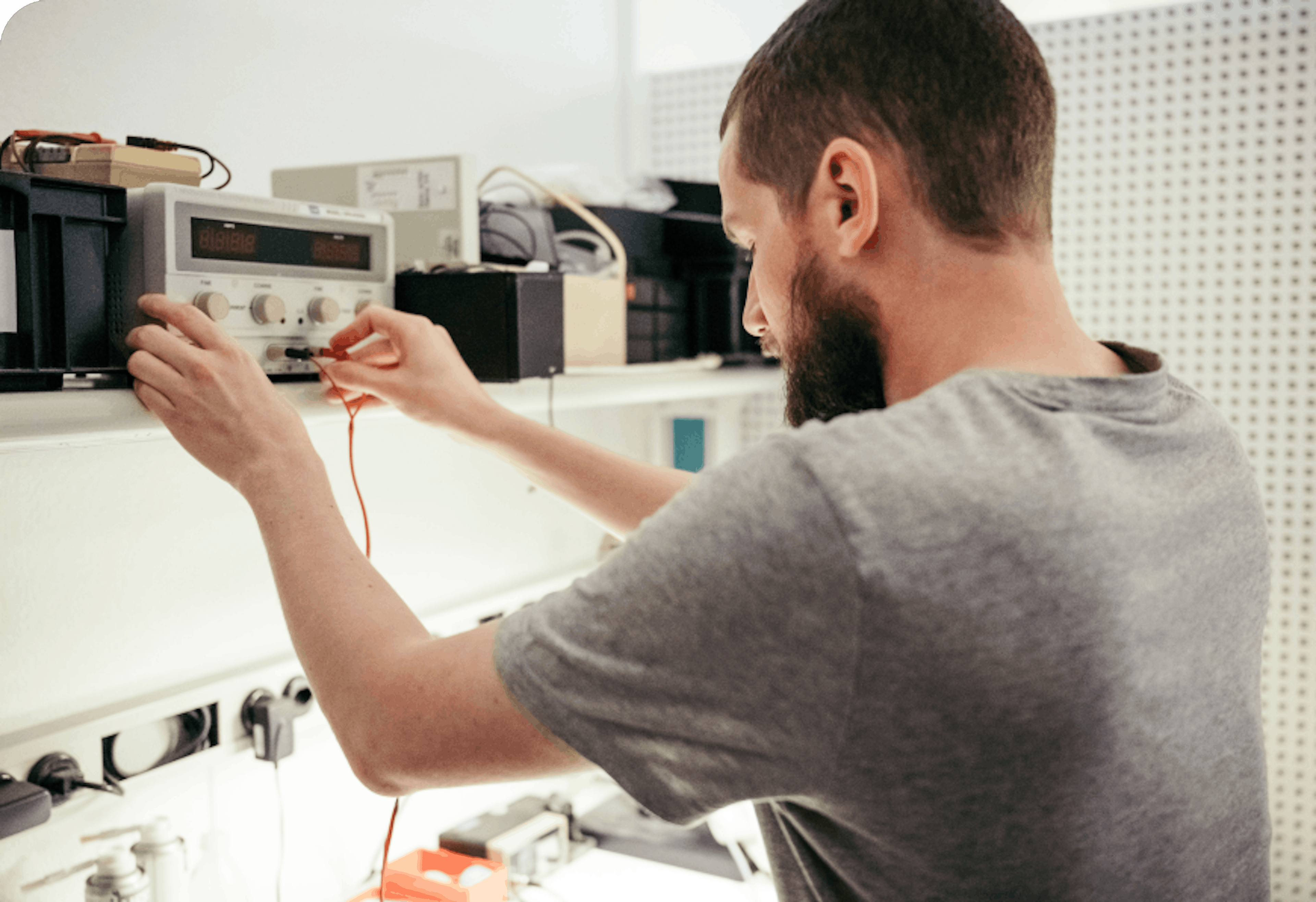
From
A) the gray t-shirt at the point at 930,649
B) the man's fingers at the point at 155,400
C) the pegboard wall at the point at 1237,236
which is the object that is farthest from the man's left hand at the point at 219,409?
the pegboard wall at the point at 1237,236

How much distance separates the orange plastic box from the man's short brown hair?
1.06 meters

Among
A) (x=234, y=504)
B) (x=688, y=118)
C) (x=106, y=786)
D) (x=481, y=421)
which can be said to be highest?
(x=688, y=118)

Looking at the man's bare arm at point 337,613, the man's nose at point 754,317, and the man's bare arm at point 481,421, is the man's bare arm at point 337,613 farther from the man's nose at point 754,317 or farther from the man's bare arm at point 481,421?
the man's nose at point 754,317

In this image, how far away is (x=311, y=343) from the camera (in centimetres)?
105

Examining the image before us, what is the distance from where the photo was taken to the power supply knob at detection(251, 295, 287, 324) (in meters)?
0.99

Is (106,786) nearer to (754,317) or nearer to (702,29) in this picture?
(754,317)

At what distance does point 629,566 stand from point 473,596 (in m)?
1.27

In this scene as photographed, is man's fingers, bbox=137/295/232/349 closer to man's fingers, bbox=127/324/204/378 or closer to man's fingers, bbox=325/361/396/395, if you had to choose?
man's fingers, bbox=127/324/204/378

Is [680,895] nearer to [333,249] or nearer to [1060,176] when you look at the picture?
[333,249]

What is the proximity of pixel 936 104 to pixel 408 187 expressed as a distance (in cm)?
80

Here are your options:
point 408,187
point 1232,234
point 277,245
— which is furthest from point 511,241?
point 1232,234

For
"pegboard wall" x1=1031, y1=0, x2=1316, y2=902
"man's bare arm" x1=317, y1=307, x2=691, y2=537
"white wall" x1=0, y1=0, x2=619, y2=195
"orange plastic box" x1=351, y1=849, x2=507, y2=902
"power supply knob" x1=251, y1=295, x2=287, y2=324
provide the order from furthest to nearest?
"pegboard wall" x1=1031, y1=0, x2=1316, y2=902, "orange plastic box" x1=351, y1=849, x2=507, y2=902, "white wall" x1=0, y1=0, x2=619, y2=195, "man's bare arm" x1=317, y1=307, x2=691, y2=537, "power supply knob" x1=251, y1=295, x2=287, y2=324

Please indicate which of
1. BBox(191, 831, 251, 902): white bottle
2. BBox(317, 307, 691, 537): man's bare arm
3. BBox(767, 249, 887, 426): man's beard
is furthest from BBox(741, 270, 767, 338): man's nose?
BBox(191, 831, 251, 902): white bottle

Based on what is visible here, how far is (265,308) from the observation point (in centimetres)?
99
